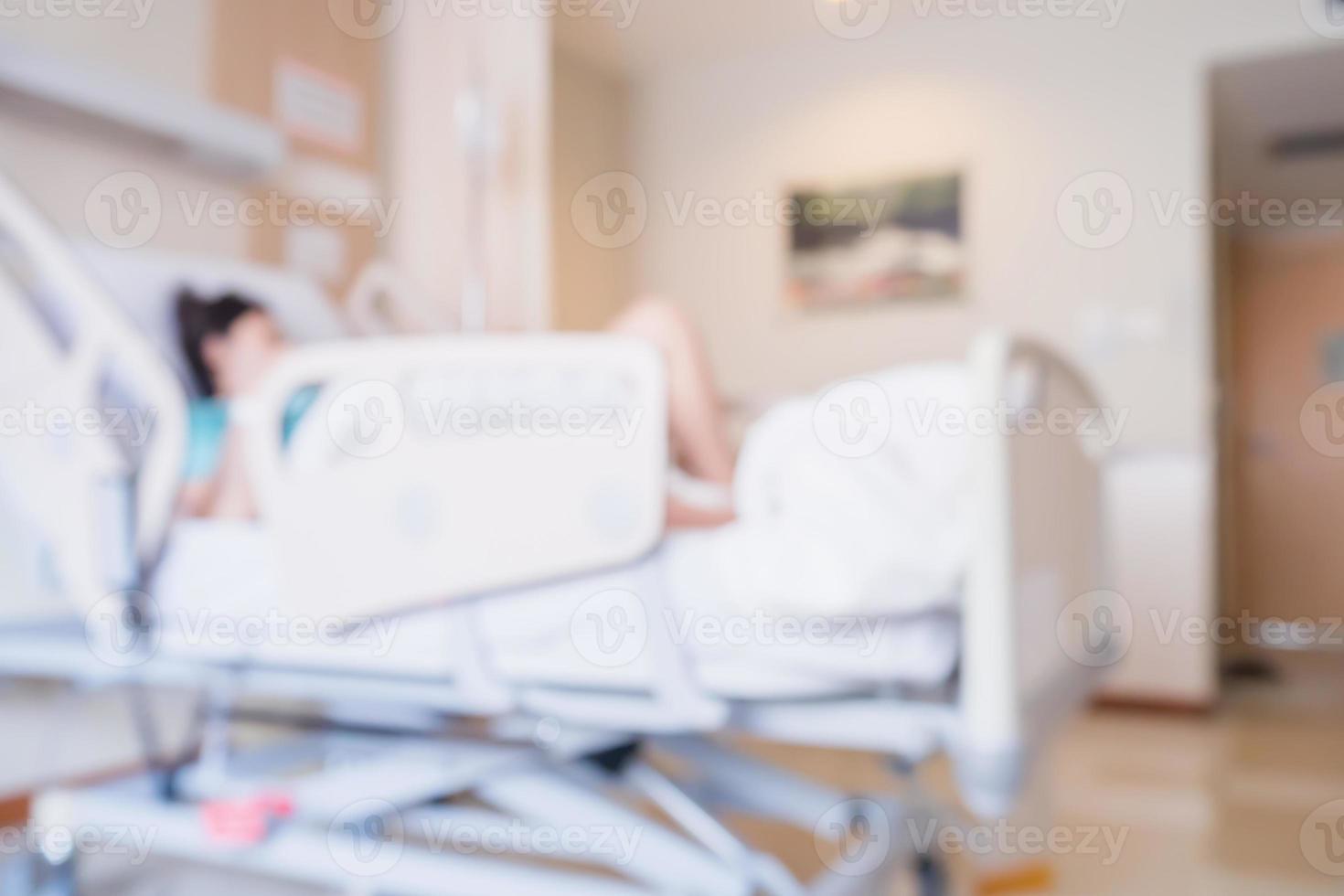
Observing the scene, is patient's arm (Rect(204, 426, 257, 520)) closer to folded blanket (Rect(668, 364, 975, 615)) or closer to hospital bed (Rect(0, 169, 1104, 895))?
hospital bed (Rect(0, 169, 1104, 895))

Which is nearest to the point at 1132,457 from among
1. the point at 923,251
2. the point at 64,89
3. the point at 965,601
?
the point at 923,251

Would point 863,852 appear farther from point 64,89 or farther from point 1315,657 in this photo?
point 1315,657

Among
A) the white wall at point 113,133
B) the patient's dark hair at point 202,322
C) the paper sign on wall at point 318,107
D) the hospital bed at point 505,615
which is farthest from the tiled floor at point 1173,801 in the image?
the paper sign on wall at point 318,107

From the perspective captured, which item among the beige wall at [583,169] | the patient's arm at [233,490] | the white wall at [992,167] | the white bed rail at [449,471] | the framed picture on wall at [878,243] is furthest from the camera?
the beige wall at [583,169]

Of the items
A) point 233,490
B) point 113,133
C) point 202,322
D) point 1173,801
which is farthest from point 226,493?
point 1173,801

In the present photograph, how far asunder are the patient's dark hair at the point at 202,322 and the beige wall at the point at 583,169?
2119 millimetres

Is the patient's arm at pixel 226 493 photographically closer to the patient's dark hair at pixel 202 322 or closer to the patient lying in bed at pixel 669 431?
the patient lying in bed at pixel 669 431

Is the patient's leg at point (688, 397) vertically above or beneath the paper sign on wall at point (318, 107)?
beneath

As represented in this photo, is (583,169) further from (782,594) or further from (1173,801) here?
(782,594)

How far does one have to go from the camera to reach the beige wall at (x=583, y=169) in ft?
13.1

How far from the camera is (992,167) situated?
12.1 feet

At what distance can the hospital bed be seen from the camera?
37.0 inches

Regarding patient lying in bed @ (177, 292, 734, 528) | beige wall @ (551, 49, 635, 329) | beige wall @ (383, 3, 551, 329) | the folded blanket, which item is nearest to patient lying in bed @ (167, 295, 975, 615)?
the folded blanket

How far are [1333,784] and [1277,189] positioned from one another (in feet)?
11.5
